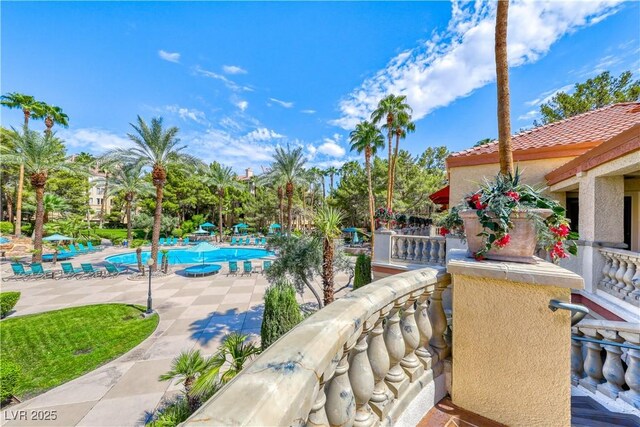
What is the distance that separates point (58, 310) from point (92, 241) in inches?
940

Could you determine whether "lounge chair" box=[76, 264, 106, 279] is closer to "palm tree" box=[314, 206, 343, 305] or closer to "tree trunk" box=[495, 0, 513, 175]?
"palm tree" box=[314, 206, 343, 305]

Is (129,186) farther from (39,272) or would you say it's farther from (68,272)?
(68,272)

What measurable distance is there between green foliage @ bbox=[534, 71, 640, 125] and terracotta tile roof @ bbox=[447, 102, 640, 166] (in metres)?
9.31

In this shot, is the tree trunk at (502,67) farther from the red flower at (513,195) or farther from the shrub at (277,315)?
the shrub at (277,315)

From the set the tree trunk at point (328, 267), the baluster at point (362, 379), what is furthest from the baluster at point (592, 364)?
the tree trunk at point (328, 267)

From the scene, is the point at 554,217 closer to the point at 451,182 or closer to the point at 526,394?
the point at 526,394

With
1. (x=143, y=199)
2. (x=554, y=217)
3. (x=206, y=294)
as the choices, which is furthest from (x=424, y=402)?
(x=143, y=199)

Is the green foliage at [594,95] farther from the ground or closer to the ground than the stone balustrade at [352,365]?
farther from the ground

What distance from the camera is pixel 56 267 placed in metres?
17.8

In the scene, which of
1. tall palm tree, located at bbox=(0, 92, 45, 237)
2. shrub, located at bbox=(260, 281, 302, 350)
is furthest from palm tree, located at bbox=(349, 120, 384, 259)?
tall palm tree, located at bbox=(0, 92, 45, 237)

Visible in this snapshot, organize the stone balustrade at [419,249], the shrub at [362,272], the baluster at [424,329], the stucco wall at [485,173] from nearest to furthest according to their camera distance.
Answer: the baluster at [424,329] < the stucco wall at [485,173] < the stone balustrade at [419,249] < the shrub at [362,272]

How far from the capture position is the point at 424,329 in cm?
222

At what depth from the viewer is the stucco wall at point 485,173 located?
752 centimetres

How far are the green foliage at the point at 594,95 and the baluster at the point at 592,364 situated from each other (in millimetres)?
19998
